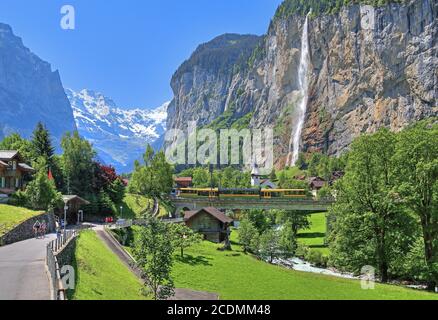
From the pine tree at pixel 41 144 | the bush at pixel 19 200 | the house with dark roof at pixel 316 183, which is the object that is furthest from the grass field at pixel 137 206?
the house with dark roof at pixel 316 183

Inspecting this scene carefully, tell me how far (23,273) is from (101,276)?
6.37 metres

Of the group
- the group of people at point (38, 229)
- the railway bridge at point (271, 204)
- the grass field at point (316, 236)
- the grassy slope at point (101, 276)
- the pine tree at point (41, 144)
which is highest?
the pine tree at point (41, 144)

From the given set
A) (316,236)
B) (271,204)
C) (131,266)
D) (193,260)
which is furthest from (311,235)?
(131,266)

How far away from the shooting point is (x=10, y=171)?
63188 millimetres

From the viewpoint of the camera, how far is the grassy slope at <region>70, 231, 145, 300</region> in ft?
81.8

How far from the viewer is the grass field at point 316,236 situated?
68.6 m

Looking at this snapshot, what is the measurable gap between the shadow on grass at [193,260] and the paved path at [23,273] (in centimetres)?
1511

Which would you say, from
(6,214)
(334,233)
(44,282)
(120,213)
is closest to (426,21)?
(120,213)

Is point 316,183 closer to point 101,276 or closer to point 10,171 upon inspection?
point 10,171

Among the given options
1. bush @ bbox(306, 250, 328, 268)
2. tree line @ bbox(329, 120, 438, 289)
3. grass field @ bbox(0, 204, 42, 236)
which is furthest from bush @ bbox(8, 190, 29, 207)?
bush @ bbox(306, 250, 328, 268)

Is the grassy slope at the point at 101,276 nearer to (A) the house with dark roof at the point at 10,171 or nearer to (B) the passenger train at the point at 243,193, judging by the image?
(A) the house with dark roof at the point at 10,171

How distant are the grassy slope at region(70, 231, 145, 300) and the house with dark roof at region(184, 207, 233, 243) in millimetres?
29803
